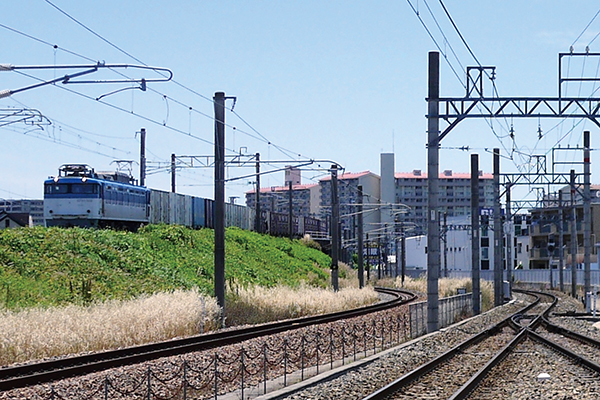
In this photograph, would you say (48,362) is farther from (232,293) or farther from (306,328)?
A: (232,293)

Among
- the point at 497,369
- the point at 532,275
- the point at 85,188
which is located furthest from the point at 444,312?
the point at 532,275

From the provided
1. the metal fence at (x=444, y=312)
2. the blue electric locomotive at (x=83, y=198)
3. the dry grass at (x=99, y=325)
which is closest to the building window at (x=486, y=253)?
the metal fence at (x=444, y=312)

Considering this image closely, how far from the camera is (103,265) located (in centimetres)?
3362

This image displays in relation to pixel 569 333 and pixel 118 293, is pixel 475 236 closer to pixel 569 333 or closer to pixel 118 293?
pixel 569 333

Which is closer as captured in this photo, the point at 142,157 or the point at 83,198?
the point at 83,198

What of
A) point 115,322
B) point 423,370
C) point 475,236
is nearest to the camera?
point 423,370

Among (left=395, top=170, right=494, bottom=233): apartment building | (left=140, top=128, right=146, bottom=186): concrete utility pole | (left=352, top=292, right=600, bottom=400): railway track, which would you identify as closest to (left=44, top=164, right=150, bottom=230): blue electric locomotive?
(left=140, top=128, right=146, bottom=186): concrete utility pole

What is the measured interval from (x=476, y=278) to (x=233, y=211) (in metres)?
34.0

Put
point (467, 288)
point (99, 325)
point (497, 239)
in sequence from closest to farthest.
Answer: point (99, 325)
point (497, 239)
point (467, 288)

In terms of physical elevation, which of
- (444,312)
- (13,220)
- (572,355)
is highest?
(13,220)

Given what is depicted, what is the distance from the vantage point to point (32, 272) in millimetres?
29703

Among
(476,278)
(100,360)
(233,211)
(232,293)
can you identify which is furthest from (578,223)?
(100,360)

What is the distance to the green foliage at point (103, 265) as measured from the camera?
27.9 m

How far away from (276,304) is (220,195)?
7.71 metres
